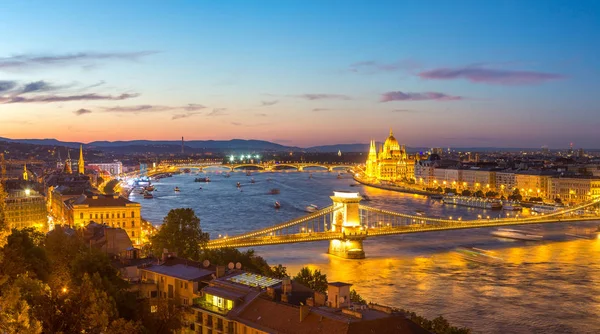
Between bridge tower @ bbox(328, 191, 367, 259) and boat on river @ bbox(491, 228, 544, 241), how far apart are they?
20.1 ft

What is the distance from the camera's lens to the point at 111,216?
830 inches

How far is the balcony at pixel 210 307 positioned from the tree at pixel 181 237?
5.21 metres

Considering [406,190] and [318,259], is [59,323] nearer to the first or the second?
[318,259]

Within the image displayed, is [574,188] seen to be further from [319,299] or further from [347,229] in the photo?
[319,299]

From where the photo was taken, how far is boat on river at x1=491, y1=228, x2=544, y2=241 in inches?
942

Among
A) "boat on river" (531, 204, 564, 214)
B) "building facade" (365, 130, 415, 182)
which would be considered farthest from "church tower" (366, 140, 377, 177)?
"boat on river" (531, 204, 564, 214)

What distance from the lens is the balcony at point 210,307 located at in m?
8.11

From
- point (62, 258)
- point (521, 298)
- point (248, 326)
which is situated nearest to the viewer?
point (248, 326)

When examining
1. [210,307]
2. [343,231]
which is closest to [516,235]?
[343,231]

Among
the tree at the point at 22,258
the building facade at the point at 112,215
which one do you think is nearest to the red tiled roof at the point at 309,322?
Result: the tree at the point at 22,258

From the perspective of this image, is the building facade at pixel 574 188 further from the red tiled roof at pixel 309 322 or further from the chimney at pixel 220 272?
the red tiled roof at pixel 309 322

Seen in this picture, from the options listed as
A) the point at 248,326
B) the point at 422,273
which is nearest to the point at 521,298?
the point at 422,273

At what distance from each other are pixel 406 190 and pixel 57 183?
2568 centimetres

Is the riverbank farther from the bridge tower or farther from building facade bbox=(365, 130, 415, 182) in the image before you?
the bridge tower
